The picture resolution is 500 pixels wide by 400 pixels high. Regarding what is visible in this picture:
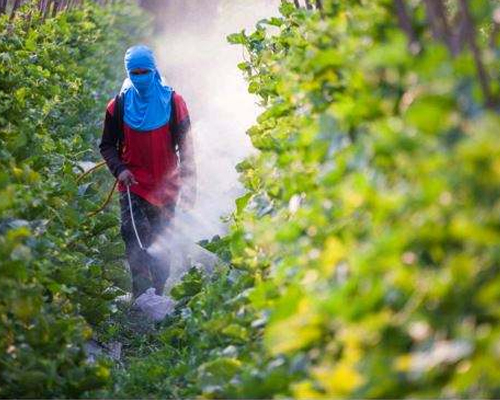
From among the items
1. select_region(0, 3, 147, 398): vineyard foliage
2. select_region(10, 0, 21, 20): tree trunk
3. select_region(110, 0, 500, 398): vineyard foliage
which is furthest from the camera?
select_region(10, 0, 21, 20): tree trunk

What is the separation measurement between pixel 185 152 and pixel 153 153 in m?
0.21

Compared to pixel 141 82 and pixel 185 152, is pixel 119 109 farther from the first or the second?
pixel 185 152

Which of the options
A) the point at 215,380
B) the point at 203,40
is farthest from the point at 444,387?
the point at 203,40

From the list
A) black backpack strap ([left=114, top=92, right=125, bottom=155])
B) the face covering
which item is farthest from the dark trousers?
the face covering

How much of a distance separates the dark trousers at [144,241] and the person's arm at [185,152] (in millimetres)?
171

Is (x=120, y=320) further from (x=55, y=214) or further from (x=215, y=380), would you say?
(x=215, y=380)

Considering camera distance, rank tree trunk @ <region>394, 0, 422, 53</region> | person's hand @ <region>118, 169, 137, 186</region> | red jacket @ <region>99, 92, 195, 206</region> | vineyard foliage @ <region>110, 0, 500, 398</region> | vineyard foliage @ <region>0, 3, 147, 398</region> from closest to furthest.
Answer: vineyard foliage @ <region>110, 0, 500, 398</region> → tree trunk @ <region>394, 0, 422, 53</region> → vineyard foliage @ <region>0, 3, 147, 398</region> → person's hand @ <region>118, 169, 137, 186</region> → red jacket @ <region>99, 92, 195, 206</region>

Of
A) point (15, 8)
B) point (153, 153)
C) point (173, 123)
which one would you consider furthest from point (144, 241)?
point (15, 8)

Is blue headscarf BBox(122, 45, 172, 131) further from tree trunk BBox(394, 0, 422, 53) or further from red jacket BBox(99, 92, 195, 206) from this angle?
tree trunk BBox(394, 0, 422, 53)

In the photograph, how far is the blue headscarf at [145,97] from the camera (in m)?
9.30

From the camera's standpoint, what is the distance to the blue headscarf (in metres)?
9.30

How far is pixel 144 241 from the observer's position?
31.1ft

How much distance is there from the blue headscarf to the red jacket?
0.18 feet

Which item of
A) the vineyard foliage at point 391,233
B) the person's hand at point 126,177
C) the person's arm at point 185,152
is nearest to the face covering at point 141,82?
the person's arm at point 185,152
